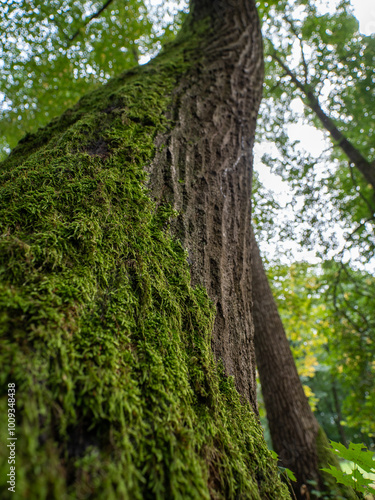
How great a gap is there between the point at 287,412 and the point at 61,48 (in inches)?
333

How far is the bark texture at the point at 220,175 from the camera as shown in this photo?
1.38 metres

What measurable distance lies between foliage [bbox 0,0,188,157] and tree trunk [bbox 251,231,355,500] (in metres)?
6.27

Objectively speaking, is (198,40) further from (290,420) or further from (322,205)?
(322,205)

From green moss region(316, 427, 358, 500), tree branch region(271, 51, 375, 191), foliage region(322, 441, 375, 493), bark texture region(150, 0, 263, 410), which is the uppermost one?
tree branch region(271, 51, 375, 191)

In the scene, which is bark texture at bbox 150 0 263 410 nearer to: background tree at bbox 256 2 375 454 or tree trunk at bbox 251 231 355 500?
tree trunk at bbox 251 231 355 500

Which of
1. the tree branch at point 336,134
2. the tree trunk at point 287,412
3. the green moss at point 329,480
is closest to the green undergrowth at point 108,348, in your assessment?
the tree trunk at point 287,412

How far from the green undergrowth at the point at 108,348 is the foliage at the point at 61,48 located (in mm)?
6183

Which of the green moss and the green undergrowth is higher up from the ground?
the green undergrowth

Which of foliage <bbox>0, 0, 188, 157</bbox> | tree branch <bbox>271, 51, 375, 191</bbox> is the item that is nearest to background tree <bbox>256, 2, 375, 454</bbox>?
tree branch <bbox>271, 51, 375, 191</bbox>

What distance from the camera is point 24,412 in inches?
22.3

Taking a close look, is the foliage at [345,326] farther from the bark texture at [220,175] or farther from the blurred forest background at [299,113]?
the bark texture at [220,175]

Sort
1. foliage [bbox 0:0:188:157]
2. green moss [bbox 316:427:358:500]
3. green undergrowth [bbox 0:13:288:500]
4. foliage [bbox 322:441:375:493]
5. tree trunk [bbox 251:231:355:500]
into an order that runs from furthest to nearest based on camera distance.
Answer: foliage [bbox 0:0:188:157], tree trunk [bbox 251:231:355:500], green moss [bbox 316:427:358:500], foliage [bbox 322:441:375:493], green undergrowth [bbox 0:13:288:500]

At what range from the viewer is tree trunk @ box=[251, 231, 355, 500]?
3.29m

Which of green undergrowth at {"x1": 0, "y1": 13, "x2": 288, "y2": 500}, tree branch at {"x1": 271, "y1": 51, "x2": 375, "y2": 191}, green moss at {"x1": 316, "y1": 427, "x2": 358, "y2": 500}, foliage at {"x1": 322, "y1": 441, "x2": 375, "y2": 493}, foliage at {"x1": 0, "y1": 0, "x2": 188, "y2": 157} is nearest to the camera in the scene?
green undergrowth at {"x1": 0, "y1": 13, "x2": 288, "y2": 500}
